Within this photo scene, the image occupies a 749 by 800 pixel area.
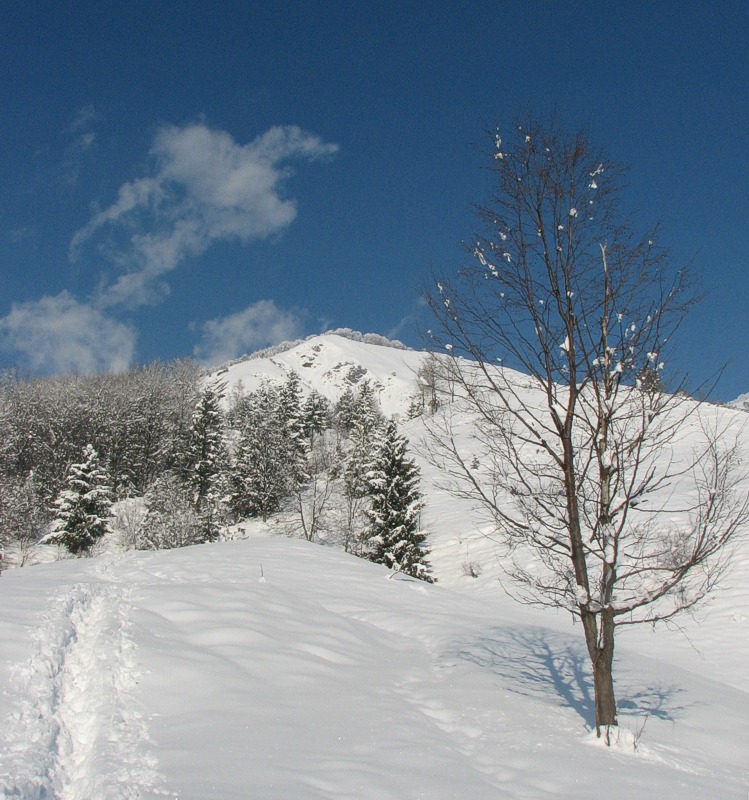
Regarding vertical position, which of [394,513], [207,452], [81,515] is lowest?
[81,515]

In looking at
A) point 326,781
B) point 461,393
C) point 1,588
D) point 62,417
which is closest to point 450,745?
point 326,781

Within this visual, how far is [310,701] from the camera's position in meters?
5.28

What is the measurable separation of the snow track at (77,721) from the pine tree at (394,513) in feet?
58.3

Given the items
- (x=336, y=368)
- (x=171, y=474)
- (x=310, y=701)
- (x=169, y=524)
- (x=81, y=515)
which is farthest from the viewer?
(x=336, y=368)

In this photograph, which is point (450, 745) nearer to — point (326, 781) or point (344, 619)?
point (326, 781)

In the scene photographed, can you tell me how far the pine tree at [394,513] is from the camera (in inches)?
919

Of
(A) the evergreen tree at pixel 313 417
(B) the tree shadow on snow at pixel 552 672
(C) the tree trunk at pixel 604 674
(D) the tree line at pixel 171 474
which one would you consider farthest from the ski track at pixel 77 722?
(A) the evergreen tree at pixel 313 417

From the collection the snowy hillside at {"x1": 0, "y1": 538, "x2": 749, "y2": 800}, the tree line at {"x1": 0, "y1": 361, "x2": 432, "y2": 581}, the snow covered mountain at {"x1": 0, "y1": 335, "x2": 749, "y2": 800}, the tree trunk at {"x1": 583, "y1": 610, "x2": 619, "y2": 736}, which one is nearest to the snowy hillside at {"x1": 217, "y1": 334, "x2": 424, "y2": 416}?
the tree line at {"x1": 0, "y1": 361, "x2": 432, "y2": 581}

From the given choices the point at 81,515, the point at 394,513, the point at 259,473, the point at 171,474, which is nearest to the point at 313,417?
the point at 171,474

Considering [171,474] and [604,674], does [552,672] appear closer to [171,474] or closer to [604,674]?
[604,674]

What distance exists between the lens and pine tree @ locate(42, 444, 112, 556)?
26.4 metres

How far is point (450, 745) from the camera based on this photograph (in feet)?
15.5

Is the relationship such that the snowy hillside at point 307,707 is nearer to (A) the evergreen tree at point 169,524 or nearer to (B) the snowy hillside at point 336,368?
(A) the evergreen tree at point 169,524

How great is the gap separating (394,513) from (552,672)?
53.2 feet
